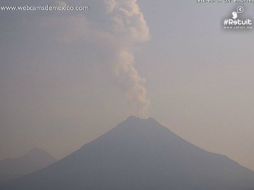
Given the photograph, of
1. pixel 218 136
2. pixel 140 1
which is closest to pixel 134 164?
pixel 218 136

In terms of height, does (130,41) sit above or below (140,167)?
above

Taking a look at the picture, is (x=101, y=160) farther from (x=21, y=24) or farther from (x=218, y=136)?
(x=21, y=24)

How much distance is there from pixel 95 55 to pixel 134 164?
0.78m

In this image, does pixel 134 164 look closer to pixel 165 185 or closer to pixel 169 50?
pixel 165 185

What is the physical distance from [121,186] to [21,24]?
1269 mm

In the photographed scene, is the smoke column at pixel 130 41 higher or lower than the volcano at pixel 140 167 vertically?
higher

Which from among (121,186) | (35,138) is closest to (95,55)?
(35,138)

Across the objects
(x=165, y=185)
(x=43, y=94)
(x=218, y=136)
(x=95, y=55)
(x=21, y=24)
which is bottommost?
(x=165, y=185)

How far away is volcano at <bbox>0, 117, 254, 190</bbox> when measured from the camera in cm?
342

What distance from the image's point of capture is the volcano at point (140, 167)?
342 centimetres

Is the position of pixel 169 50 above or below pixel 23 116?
above

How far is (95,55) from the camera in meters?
3.47

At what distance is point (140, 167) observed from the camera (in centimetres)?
346

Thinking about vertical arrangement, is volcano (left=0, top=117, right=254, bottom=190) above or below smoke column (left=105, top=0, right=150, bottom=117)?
below
